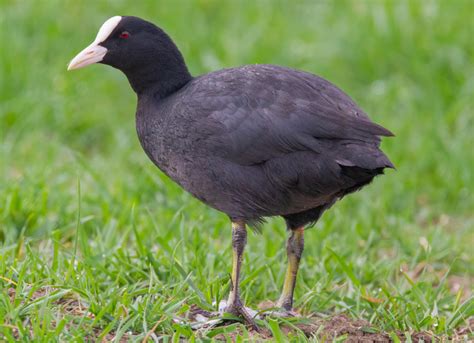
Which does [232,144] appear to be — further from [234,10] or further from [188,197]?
[234,10]

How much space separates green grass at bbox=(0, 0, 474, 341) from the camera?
4617 millimetres

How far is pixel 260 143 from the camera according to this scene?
442 cm

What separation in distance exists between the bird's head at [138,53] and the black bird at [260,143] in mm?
182

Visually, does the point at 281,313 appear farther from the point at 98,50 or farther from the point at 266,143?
the point at 98,50

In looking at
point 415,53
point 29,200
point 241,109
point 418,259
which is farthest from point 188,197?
point 415,53

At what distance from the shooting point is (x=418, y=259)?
594 cm

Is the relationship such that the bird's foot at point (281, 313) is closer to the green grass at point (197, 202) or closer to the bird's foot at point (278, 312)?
the bird's foot at point (278, 312)

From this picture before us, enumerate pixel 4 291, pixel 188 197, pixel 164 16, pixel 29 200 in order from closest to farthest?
pixel 4 291 → pixel 29 200 → pixel 188 197 → pixel 164 16

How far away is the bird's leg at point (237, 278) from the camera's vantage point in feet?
14.9

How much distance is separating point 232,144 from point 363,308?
121 centimetres

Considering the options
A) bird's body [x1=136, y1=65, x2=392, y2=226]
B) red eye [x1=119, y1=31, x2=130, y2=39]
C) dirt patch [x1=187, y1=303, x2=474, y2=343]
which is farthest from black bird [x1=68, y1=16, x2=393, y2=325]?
red eye [x1=119, y1=31, x2=130, y2=39]

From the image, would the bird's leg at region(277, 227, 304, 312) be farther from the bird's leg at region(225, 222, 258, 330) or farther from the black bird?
the bird's leg at region(225, 222, 258, 330)

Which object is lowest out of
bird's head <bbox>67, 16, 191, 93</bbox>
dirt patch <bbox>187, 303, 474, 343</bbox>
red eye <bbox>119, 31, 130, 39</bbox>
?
dirt patch <bbox>187, 303, 474, 343</bbox>

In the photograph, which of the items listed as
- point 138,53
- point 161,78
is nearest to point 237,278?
point 161,78
